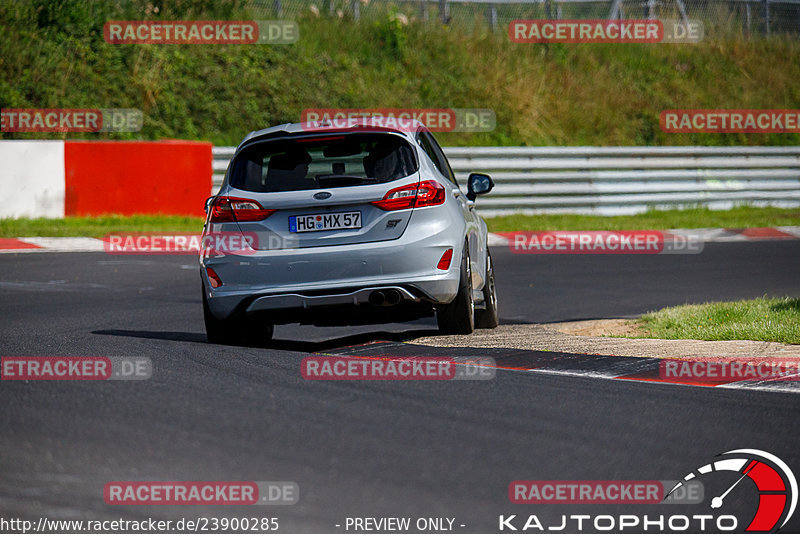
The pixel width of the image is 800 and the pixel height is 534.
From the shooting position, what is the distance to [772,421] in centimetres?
609

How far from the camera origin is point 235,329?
9.22 m

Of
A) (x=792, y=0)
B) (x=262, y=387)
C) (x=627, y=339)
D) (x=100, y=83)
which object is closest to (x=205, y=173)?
(x=100, y=83)

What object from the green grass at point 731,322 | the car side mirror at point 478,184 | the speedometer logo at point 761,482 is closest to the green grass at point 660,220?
the green grass at point 731,322

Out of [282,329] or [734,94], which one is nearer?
[282,329]

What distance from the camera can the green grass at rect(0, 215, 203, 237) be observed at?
65.8 feet

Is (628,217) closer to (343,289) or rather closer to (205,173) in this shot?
(205,173)

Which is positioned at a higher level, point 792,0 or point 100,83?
point 792,0

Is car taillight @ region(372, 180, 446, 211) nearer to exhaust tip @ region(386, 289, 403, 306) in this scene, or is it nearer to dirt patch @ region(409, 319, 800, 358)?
exhaust tip @ region(386, 289, 403, 306)

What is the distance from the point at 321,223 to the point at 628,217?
59.8ft
